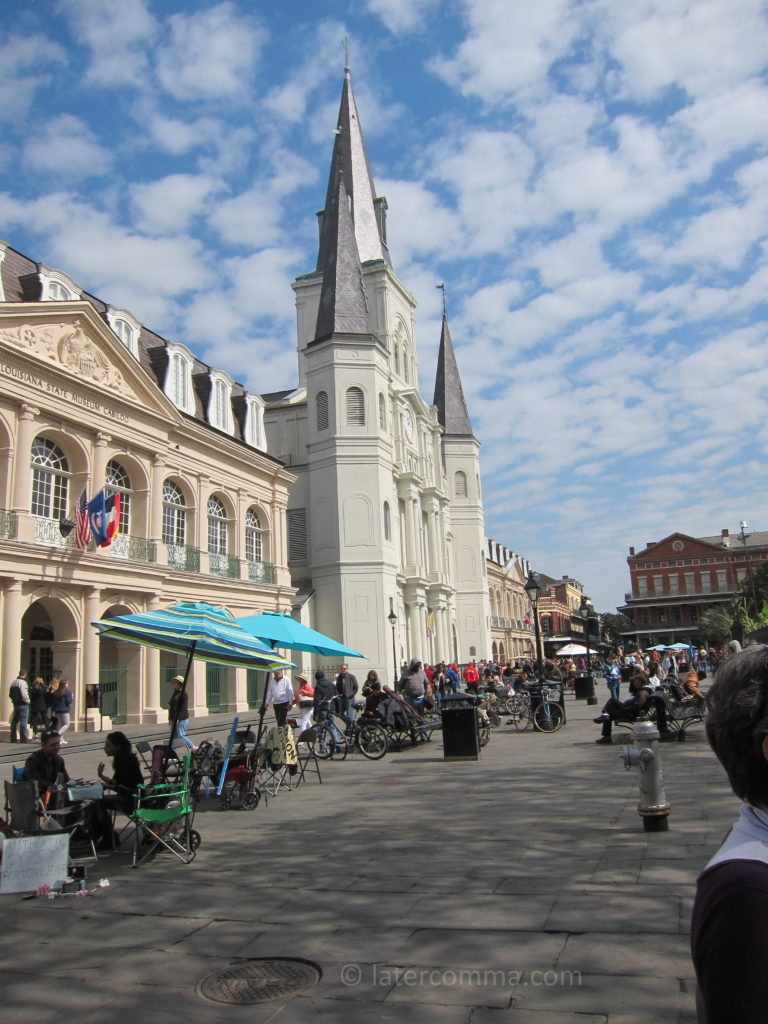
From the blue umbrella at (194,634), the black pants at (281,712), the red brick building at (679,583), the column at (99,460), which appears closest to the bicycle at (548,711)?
the black pants at (281,712)

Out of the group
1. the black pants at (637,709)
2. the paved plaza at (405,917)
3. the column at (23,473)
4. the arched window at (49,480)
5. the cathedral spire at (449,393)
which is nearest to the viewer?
the paved plaza at (405,917)

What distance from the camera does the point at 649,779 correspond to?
797cm

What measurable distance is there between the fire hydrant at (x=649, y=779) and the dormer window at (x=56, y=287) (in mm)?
20451

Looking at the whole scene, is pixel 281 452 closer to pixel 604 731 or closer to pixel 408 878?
pixel 604 731

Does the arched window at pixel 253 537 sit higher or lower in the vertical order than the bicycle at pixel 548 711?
higher

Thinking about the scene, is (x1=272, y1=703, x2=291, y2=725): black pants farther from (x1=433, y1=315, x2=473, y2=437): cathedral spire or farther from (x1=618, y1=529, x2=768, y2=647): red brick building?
(x1=618, y1=529, x2=768, y2=647): red brick building

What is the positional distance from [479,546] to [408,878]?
162 ft

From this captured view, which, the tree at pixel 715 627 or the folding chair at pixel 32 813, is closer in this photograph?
the folding chair at pixel 32 813

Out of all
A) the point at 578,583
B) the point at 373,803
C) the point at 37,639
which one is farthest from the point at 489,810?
the point at 578,583

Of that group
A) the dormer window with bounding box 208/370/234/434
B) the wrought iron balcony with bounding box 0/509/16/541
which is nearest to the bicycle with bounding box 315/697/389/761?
the wrought iron balcony with bounding box 0/509/16/541

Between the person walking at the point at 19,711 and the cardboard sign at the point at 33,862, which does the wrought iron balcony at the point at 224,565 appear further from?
the cardboard sign at the point at 33,862

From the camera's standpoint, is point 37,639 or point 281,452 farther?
point 281,452

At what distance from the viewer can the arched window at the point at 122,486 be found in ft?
85.9

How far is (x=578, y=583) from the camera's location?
479 ft
